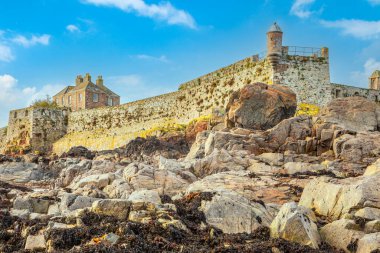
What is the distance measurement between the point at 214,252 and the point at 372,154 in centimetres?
1541

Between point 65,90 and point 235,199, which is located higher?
point 65,90

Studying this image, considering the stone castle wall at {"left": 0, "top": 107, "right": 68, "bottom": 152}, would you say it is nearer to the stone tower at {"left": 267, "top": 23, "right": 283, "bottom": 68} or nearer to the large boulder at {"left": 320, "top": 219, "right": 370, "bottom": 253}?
the stone tower at {"left": 267, "top": 23, "right": 283, "bottom": 68}

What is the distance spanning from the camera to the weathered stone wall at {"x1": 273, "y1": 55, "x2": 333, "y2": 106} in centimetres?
4472

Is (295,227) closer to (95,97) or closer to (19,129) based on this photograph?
(19,129)

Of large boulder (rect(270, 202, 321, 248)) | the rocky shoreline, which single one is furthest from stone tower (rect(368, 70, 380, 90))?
large boulder (rect(270, 202, 321, 248))

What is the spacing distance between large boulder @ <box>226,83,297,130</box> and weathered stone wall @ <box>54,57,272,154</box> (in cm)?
874

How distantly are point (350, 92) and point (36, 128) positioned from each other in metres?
41.0

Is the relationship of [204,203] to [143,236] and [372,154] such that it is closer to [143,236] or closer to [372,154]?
[143,236]

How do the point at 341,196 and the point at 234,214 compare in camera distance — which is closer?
the point at 234,214

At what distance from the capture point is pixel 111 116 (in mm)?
65375

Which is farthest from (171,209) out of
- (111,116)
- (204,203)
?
(111,116)

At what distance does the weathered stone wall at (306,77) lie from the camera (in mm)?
44719

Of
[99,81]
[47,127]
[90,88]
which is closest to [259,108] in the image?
[47,127]

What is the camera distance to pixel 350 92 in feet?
158
